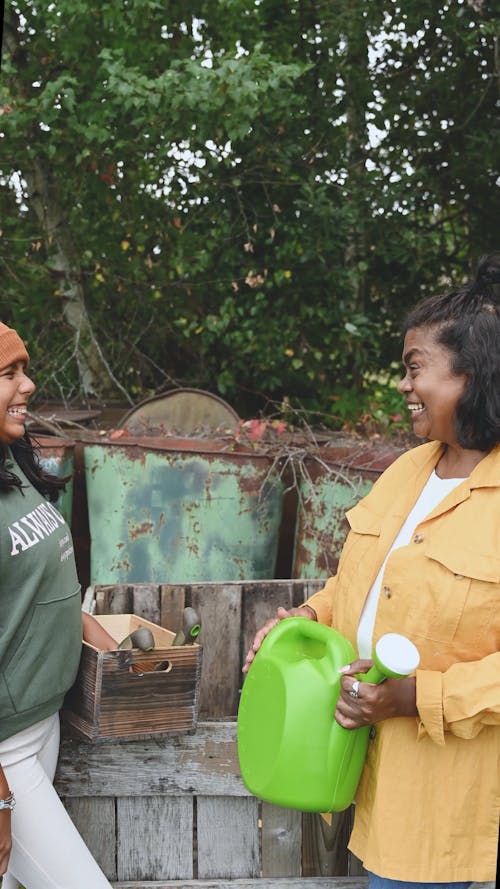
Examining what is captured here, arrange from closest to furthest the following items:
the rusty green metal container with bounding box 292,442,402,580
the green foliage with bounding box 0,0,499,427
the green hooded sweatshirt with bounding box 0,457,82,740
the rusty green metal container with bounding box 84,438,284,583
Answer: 1. the green hooded sweatshirt with bounding box 0,457,82,740
2. the rusty green metal container with bounding box 292,442,402,580
3. the rusty green metal container with bounding box 84,438,284,583
4. the green foliage with bounding box 0,0,499,427

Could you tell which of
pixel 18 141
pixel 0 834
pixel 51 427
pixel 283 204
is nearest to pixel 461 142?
pixel 283 204

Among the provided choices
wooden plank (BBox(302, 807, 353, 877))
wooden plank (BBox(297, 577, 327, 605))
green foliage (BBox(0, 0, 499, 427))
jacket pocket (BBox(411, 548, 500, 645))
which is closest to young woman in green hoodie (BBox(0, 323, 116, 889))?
wooden plank (BBox(302, 807, 353, 877))

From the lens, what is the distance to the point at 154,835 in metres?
1.91

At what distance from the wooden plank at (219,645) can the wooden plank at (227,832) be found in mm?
773

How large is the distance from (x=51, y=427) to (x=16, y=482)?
262 centimetres

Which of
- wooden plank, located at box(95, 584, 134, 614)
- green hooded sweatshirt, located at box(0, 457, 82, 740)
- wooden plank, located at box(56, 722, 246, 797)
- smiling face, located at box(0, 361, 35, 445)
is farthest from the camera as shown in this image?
wooden plank, located at box(95, 584, 134, 614)

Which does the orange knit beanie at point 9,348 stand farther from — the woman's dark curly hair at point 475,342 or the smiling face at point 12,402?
the woman's dark curly hair at point 475,342

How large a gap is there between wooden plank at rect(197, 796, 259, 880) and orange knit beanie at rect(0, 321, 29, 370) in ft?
3.33

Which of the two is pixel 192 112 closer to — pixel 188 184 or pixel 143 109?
pixel 143 109

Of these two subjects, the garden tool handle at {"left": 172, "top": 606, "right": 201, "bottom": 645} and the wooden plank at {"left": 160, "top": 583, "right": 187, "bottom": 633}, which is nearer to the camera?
the garden tool handle at {"left": 172, "top": 606, "right": 201, "bottom": 645}

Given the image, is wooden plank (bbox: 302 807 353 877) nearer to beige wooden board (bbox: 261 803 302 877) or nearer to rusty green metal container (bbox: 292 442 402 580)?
beige wooden board (bbox: 261 803 302 877)

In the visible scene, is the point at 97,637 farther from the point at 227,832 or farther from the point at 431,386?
the point at 431,386

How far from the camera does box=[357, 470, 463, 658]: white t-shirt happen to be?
1594mm

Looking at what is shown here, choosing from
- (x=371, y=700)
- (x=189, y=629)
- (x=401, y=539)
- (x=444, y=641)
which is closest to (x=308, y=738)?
(x=371, y=700)
